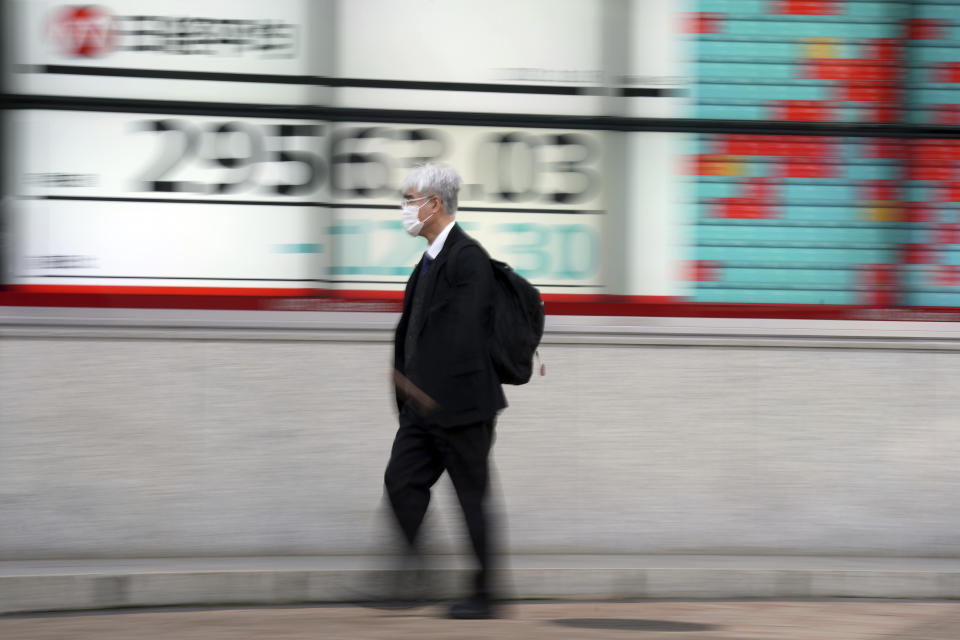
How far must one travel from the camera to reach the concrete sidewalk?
18.2 feet

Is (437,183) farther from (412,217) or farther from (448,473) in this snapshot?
(448,473)

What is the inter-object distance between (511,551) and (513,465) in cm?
42

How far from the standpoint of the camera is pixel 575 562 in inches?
246

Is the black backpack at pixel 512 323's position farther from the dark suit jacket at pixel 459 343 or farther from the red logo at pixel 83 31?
the red logo at pixel 83 31

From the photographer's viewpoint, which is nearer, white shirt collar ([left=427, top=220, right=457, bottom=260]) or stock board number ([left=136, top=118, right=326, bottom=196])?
white shirt collar ([left=427, top=220, right=457, bottom=260])

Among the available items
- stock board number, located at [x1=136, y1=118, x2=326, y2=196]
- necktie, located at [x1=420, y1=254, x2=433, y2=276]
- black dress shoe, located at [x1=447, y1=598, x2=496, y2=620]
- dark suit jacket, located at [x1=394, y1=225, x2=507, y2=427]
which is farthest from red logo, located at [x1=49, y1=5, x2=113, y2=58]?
black dress shoe, located at [x1=447, y1=598, x2=496, y2=620]

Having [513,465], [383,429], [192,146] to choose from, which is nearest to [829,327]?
[513,465]

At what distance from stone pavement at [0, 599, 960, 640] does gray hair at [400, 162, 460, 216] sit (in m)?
1.57

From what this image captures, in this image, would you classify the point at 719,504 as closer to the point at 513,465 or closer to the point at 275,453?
the point at 513,465

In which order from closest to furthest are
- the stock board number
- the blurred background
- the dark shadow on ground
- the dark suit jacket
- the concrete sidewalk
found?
the dark suit jacket
the dark shadow on ground
the concrete sidewalk
the blurred background
the stock board number

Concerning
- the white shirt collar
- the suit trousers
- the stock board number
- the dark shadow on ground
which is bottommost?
the dark shadow on ground

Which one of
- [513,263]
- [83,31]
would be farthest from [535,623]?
[83,31]

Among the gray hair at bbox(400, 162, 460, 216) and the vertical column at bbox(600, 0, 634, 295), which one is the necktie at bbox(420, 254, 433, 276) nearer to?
the gray hair at bbox(400, 162, 460, 216)

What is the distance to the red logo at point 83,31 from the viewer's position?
6477mm
